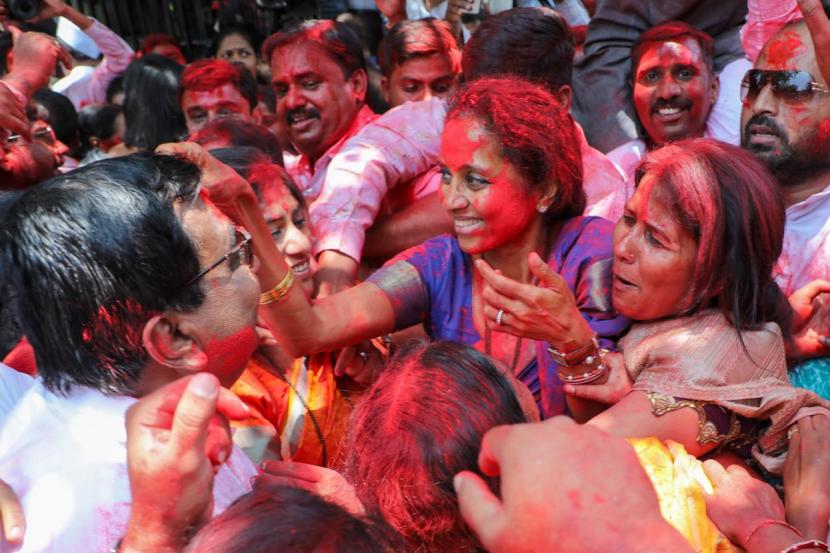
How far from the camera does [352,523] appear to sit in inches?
46.5

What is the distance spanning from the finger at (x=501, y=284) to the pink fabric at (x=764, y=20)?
1.80 m

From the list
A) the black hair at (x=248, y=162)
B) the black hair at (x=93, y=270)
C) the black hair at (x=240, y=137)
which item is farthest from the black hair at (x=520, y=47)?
the black hair at (x=93, y=270)

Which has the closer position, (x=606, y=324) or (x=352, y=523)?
(x=352, y=523)

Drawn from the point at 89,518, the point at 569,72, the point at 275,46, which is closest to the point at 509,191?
the point at 569,72

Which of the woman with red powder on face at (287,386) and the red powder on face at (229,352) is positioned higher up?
the red powder on face at (229,352)

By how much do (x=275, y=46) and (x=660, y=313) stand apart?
219cm

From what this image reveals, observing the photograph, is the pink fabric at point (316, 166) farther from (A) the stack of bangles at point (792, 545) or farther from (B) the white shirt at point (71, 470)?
(A) the stack of bangles at point (792, 545)

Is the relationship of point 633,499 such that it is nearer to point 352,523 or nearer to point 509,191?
point 352,523

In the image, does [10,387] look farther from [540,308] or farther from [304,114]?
[304,114]

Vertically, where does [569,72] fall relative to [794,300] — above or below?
above

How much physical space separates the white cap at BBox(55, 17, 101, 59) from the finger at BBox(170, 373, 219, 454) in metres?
6.25

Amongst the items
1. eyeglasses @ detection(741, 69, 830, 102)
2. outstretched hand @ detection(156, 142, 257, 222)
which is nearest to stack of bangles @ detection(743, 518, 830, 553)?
outstretched hand @ detection(156, 142, 257, 222)

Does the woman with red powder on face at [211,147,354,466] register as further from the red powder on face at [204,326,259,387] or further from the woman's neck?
the woman's neck

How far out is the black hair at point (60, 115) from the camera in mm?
5637
